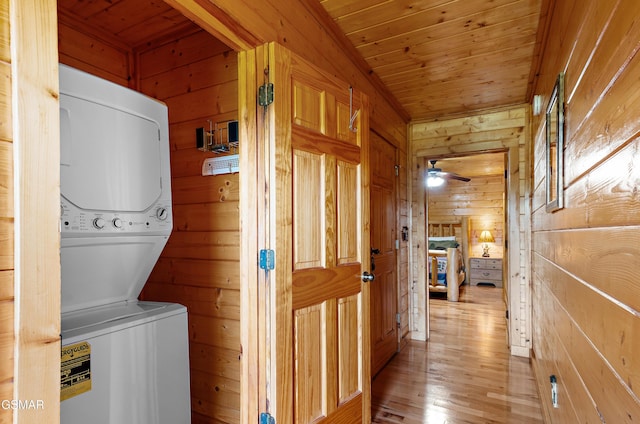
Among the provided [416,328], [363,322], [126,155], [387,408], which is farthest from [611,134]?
[416,328]

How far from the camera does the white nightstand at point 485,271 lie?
282 inches

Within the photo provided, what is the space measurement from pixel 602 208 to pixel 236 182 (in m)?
1.66

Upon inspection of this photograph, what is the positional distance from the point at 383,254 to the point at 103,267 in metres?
2.26

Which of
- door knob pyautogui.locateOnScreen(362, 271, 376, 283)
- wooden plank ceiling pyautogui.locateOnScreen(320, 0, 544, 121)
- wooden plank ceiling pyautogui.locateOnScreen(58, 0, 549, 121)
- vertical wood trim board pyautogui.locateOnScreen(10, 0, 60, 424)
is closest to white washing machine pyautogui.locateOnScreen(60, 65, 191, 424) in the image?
vertical wood trim board pyautogui.locateOnScreen(10, 0, 60, 424)

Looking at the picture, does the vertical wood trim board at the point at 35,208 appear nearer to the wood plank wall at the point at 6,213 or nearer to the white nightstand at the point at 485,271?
the wood plank wall at the point at 6,213

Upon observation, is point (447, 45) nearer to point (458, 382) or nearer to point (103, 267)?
point (103, 267)

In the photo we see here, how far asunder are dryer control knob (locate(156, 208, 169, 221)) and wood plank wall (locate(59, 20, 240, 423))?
0.43 m

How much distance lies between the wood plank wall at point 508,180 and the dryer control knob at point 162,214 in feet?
9.42

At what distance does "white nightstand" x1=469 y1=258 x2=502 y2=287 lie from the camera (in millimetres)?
7169

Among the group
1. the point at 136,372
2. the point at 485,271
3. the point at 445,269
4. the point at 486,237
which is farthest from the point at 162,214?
the point at 486,237

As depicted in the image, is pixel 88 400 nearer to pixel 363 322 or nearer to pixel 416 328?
pixel 363 322

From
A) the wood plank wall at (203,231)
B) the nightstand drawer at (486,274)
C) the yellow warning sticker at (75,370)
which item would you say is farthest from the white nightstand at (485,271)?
the yellow warning sticker at (75,370)

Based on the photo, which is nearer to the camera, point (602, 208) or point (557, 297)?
point (602, 208)

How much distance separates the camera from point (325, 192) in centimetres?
176
